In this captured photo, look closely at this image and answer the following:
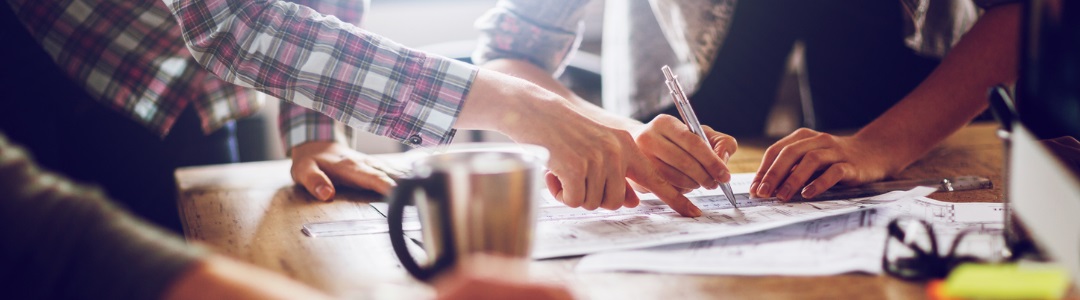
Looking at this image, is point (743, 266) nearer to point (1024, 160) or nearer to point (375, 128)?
point (1024, 160)

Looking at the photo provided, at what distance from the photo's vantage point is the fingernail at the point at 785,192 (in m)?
0.91

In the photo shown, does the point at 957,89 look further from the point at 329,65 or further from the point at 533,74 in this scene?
the point at 329,65

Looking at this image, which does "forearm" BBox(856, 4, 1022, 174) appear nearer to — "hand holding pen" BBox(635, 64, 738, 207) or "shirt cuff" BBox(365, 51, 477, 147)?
"hand holding pen" BBox(635, 64, 738, 207)

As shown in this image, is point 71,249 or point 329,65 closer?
point 71,249

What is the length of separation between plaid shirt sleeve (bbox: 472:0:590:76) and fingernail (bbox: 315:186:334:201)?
49 cm

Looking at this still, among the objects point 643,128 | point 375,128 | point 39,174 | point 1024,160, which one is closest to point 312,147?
point 375,128

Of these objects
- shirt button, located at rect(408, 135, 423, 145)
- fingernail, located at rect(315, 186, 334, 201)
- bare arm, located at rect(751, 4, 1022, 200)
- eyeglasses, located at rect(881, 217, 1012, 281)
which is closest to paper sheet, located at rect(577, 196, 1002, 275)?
eyeglasses, located at rect(881, 217, 1012, 281)

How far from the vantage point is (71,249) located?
0.47 m

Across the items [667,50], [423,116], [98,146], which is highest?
[667,50]

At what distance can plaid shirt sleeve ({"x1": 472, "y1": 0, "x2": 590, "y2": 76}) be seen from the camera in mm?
1383

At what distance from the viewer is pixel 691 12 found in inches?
61.4

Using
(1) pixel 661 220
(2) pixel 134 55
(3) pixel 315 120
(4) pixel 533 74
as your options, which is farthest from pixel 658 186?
(2) pixel 134 55

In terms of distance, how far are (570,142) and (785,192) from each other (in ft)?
0.87

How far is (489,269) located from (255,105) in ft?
3.45
